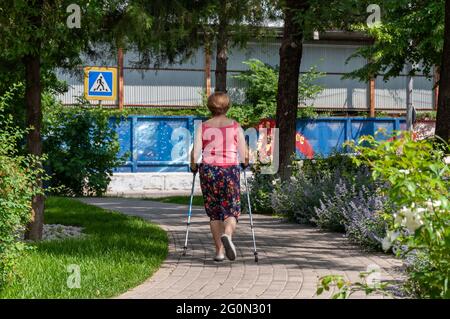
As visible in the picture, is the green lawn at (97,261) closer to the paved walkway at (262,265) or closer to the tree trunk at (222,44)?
the paved walkway at (262,265)

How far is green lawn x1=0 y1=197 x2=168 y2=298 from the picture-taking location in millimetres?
7850

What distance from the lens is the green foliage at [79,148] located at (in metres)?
24.3

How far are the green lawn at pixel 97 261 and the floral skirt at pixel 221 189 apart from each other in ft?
2.64

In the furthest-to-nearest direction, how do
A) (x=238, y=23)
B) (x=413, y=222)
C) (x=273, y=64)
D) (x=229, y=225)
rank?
1. (x=273, y=64)
2. (x=238, y=23)
3. (x=229, y=225)
4. (x=413, y=222)

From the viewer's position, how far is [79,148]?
25.0m

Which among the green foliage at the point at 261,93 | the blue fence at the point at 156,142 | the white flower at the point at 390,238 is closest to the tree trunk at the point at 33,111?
the white flower at the point at 390,238

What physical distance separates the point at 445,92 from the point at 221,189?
4.08m

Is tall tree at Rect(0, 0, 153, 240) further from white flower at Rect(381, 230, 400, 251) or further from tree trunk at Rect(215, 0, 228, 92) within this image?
white flower at Rect(381, 230, 400, 251)

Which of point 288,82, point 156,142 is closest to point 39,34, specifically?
point 288,82

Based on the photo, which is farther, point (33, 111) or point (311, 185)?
point (311, 185)

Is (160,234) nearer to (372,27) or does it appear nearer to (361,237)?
(361,237)

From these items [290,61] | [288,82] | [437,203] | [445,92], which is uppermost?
[290,61]

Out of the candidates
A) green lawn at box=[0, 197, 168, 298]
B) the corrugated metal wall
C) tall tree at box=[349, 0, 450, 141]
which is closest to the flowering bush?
green lawn at box=[0, 197, 168, 298]

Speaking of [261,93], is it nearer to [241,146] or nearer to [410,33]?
[410,33]
